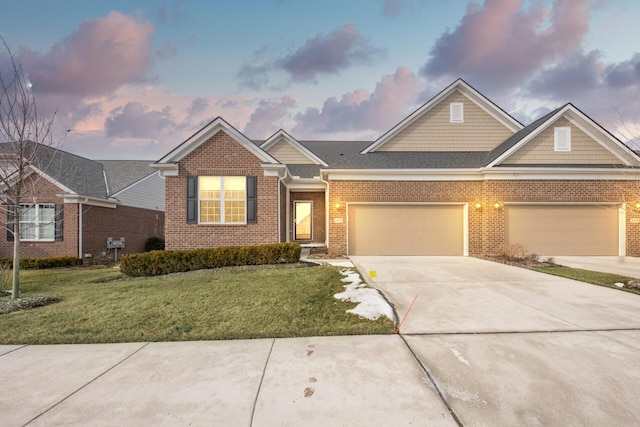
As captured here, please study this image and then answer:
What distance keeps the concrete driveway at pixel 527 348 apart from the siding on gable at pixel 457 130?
8936mm

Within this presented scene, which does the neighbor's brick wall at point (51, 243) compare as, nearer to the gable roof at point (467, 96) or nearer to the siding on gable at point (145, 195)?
the siding on gable at point (145, 195)

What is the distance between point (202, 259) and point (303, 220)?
6.59 metres

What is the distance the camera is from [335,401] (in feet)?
9.23

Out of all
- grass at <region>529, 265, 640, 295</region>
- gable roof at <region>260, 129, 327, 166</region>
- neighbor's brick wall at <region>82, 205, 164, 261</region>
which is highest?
gable roof at <region>260, 129, 327, 166</region>

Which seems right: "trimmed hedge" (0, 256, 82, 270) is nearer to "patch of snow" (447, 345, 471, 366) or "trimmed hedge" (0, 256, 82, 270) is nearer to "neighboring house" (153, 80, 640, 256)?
"neighboring house" (153, 80, 640, 256)

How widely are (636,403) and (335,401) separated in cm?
276

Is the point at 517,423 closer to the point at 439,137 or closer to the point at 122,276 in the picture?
the point at 122,276

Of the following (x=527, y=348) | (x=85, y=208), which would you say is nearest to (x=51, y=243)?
(x=85, y=208)

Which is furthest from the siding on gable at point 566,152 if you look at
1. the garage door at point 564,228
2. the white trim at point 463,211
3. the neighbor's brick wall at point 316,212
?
the neighbor's brick wall at point 316,212

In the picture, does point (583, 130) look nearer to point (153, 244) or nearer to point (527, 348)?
point (527, 348)

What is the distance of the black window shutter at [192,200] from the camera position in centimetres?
1166

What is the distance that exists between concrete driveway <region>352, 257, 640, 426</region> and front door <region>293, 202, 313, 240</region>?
8.52 meters

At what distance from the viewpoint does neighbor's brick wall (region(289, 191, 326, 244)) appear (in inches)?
611

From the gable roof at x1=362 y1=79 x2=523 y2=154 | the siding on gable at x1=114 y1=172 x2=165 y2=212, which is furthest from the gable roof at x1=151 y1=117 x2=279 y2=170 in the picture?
the siding on gable at x1=114 y1=172 x2=165 y2=212
